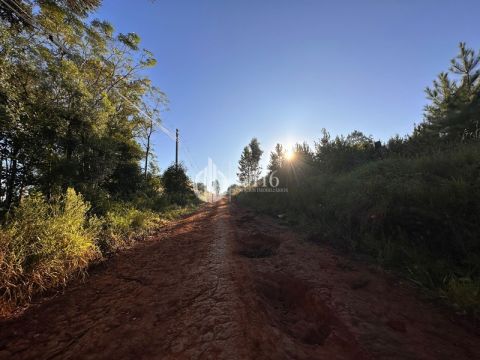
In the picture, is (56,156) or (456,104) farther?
(456,104)

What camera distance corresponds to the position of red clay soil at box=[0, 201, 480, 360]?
2.39m

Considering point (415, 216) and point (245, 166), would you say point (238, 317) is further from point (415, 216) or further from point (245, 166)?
point (245, 166)

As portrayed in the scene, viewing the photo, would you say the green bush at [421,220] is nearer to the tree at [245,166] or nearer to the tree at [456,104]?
the tree at [456,104]

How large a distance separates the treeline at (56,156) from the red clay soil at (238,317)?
2.30ft

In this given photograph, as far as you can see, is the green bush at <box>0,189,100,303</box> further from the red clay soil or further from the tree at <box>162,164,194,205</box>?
the tree at <box>162,164,194,205</box>

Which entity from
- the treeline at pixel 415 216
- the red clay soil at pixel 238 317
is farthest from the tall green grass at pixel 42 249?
the treeline at pixel 415 216

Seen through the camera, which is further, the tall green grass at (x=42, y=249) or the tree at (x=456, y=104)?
the tree at (x=456, y=104)

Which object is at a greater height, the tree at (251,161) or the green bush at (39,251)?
the tree at (251,161)

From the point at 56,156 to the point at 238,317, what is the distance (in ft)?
22.4

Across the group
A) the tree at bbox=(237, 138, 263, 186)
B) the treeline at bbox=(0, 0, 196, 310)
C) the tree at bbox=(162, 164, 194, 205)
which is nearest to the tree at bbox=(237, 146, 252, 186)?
the tree at bbox=(237, 138, 263, 186)

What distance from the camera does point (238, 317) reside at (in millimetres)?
2832

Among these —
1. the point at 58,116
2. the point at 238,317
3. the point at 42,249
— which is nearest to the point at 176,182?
the point at 58,116

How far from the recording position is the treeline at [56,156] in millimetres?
4078

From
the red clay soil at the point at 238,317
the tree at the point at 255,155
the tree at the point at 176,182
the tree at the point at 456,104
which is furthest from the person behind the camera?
the tree at the point at 255,155
